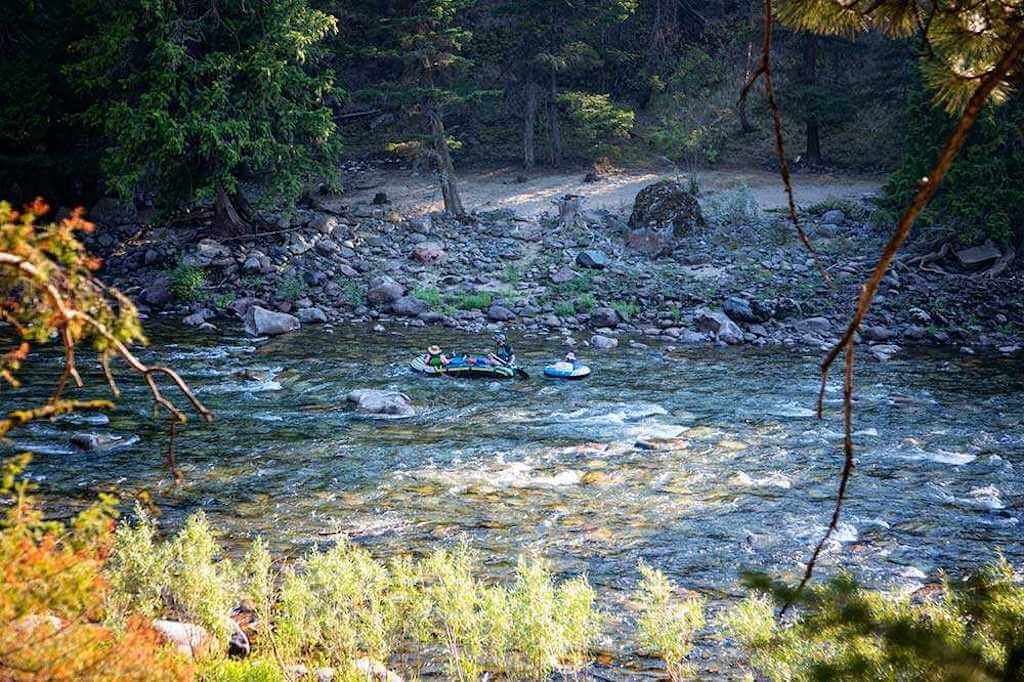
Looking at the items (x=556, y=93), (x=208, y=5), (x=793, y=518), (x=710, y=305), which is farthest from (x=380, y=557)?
(x=556, y=93)

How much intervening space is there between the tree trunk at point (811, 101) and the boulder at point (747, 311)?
10408mm

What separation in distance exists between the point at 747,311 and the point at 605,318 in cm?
304

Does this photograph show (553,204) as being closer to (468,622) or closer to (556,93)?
(556,93)

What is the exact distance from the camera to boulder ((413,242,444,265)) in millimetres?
22625

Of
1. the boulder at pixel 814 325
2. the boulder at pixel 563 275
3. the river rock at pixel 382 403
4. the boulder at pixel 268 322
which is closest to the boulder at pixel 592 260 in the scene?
the boulder at pixel 563 275

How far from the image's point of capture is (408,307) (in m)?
20.1

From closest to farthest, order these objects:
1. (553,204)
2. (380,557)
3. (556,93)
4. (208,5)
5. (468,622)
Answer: (468,622)
(380,557)
(208,5)
(553,204)
(556,93)

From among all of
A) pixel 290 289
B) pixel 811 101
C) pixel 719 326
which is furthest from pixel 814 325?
pixel 290 289

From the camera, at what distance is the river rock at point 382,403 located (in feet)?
43.9

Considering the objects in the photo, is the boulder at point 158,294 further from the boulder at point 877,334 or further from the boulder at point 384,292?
the boulder at point 877,334

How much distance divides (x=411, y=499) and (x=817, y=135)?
23.5 m

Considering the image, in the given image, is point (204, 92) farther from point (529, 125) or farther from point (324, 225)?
point (529, 125)

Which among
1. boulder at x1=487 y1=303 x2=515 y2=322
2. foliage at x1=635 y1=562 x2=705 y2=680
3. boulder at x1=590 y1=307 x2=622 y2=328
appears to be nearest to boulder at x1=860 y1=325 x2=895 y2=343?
boulder at x1=590 y1=307 x2=622 y2=328

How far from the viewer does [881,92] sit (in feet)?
84.8
